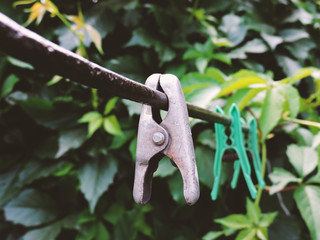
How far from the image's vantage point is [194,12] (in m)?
0.99

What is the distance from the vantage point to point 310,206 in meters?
0.58

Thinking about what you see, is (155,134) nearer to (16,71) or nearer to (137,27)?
(137,27)

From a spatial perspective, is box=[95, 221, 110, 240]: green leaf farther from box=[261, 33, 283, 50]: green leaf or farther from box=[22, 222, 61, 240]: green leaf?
box=[261, 33, 283, 50]: green leaf

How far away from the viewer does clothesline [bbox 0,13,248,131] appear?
0.47 ft

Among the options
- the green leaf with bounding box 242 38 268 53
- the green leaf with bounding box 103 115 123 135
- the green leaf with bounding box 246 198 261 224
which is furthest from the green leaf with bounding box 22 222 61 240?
the green leaf with bounding box 242 38 268 53

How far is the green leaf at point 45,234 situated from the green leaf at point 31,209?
34 millimetres

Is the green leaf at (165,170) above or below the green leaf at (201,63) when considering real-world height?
below

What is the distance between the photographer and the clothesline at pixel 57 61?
14 cm

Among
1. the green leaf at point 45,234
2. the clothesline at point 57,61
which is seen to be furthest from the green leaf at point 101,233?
the clothesline at point 57,61

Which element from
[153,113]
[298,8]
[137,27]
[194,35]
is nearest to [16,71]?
[137,27]

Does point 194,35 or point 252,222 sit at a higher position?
point 194,35

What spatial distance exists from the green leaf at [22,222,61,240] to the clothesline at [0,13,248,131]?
835mm

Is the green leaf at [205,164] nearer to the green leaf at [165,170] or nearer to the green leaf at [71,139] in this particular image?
the green leaf at [165,170]

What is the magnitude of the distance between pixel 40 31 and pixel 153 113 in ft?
2.87
